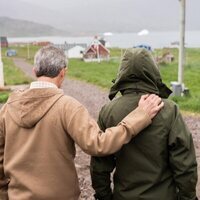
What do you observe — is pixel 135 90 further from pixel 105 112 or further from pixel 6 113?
pixel 6 113

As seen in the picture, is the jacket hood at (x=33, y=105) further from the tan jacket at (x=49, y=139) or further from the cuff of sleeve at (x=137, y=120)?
the cuff of sleeve at (x=137, y=120)

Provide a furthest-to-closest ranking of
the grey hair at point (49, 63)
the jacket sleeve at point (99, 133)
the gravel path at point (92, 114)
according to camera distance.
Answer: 1. the gravel path at point (92, 114)
2. the grey hair at point (49, 63)
3. the jacket sleeve at point (99, 133)

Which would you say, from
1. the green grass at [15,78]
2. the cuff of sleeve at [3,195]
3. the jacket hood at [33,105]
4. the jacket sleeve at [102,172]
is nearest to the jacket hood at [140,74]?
the jacket sleeve at [102,172]

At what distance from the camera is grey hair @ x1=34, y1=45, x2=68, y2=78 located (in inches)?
113

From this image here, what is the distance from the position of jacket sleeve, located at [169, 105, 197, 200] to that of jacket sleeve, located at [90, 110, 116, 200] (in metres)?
0.42

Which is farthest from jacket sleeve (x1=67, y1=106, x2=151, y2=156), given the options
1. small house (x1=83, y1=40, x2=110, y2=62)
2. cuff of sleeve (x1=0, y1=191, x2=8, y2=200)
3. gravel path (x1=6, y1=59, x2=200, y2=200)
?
small house (x1=83, y1=40, x2=110, y2=62)

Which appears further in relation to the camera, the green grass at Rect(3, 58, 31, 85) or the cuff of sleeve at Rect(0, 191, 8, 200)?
the green grass at Rect(3, 58, 31, 85)

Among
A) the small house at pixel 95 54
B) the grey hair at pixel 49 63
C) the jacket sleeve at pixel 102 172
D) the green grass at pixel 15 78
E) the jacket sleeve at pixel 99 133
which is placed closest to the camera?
the jacket sleeve at pixel 99 133

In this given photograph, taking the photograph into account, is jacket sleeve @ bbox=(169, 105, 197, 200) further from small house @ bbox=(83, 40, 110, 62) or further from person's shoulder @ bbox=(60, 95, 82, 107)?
small house @ bbox=(83, 40, 110, 62)

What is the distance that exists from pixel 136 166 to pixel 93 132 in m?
0.46

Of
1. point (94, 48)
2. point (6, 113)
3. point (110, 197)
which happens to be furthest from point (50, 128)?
point (94, 48)

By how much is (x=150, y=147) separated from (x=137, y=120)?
0.27 meters

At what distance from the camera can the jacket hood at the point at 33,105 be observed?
284cm

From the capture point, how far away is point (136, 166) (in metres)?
3.06
